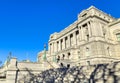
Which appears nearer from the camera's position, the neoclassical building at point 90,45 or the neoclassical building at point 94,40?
the neoclassical building at point 90,45

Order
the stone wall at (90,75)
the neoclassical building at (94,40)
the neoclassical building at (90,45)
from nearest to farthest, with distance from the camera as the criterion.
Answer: the stone wall at (90,75) < the neoclassical building at (90,45) < the neoclassical building at (94,40)

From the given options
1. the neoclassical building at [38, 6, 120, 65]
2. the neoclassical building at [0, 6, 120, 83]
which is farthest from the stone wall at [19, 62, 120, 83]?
the neoclassical building at [38, 6, 120, 65]

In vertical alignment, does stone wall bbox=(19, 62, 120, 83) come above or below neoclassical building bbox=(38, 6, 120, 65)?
below

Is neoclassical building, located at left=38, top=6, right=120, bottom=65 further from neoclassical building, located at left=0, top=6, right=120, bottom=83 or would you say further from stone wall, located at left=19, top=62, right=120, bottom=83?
stone wall, located at left=19, top=62, right=120, bottom=83

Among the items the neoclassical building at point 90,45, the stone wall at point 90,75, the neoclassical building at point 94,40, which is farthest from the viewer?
the neoclassical building at point 94,40

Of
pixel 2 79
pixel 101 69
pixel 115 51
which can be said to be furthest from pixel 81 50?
pixel 101 69

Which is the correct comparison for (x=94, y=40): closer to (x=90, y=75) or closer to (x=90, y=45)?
(x=90, y=45)

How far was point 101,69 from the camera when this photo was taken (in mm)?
15211

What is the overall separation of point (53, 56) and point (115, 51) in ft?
74.0

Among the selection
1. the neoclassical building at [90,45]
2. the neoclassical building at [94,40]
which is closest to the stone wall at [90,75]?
the neoclassical building at [90,45]

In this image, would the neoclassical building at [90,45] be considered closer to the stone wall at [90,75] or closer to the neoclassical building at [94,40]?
the neoclassical building at [94,40]

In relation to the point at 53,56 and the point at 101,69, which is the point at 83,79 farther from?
the point at 53,56

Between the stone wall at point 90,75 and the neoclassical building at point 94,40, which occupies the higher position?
the neoclassical building at point 94,40

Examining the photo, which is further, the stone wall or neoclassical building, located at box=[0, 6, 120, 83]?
neoclassical building, located at box=[0, 6, 120, 83]
